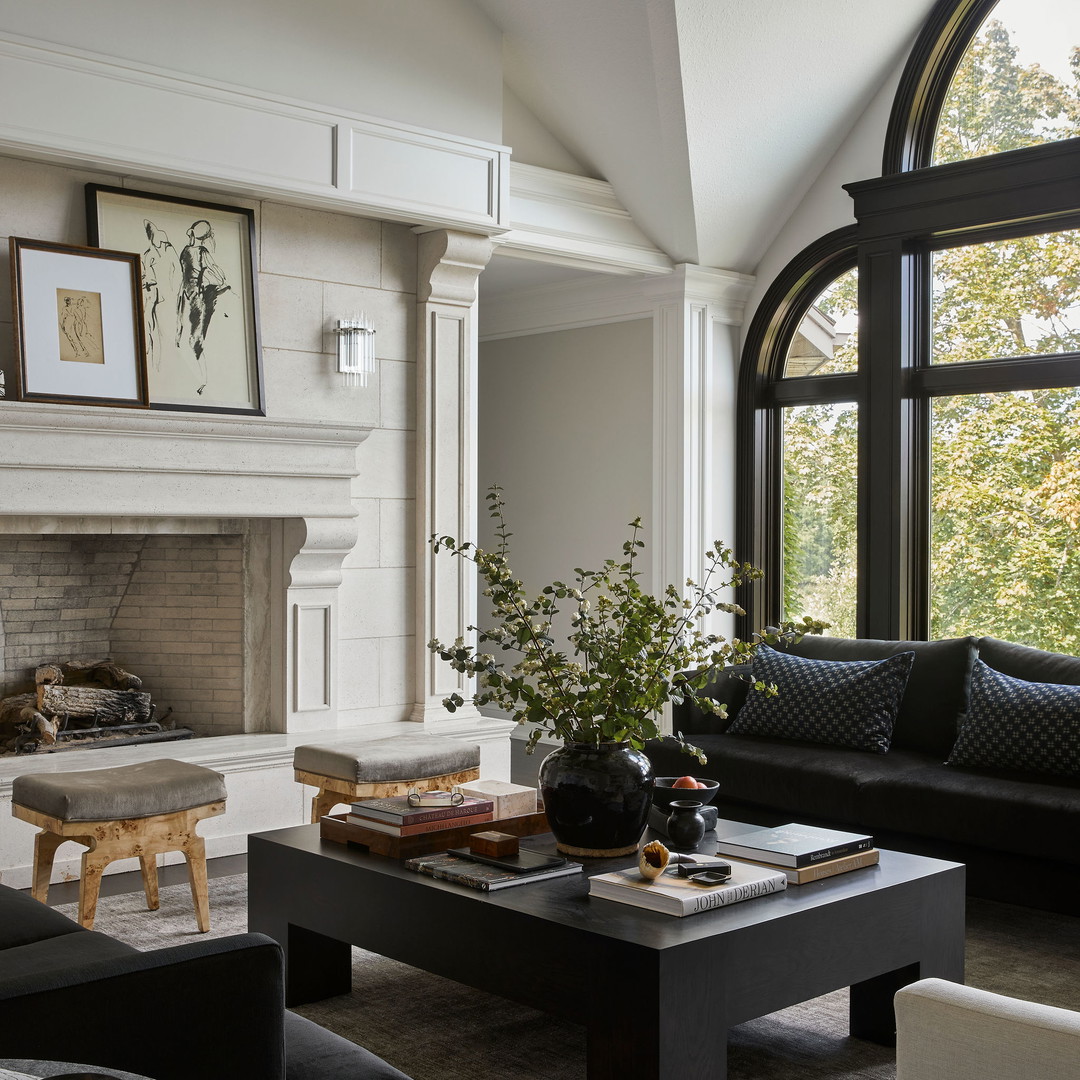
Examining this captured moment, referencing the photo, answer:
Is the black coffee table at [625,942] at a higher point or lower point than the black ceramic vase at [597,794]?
lower

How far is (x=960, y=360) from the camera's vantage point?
5.70 m

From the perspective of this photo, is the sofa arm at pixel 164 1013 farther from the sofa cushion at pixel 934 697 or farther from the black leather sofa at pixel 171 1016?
the sofa cushion at pixel 934 697

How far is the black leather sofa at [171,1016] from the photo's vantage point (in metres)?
1.57

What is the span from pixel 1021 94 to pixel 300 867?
14.8 ft

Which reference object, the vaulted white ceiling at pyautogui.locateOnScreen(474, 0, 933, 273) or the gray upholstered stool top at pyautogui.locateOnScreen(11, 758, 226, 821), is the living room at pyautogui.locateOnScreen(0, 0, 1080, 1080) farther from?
the gray upholstered stool top at pyautogui.locateOnScreen(11, 758, 226, 821)

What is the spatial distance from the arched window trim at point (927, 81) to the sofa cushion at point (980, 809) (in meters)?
3.06

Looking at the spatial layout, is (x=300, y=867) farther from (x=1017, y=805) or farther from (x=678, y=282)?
(x=678, y=282)

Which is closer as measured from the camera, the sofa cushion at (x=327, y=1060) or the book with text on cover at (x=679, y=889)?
the sofa cushion at (x=327, y=1060)

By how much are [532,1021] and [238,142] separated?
10.5 ft

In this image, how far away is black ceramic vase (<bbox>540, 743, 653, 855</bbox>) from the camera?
110 inches

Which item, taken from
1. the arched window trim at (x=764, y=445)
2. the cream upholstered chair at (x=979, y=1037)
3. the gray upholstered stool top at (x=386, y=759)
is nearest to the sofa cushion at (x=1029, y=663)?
the gray upholstered stool top at (x=386, y=759)

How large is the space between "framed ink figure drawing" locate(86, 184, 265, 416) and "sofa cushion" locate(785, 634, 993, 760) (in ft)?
8.47

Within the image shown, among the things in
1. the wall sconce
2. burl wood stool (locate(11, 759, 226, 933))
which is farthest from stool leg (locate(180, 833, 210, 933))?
the wall sconce

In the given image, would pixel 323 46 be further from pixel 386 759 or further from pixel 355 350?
pixel 386 759
